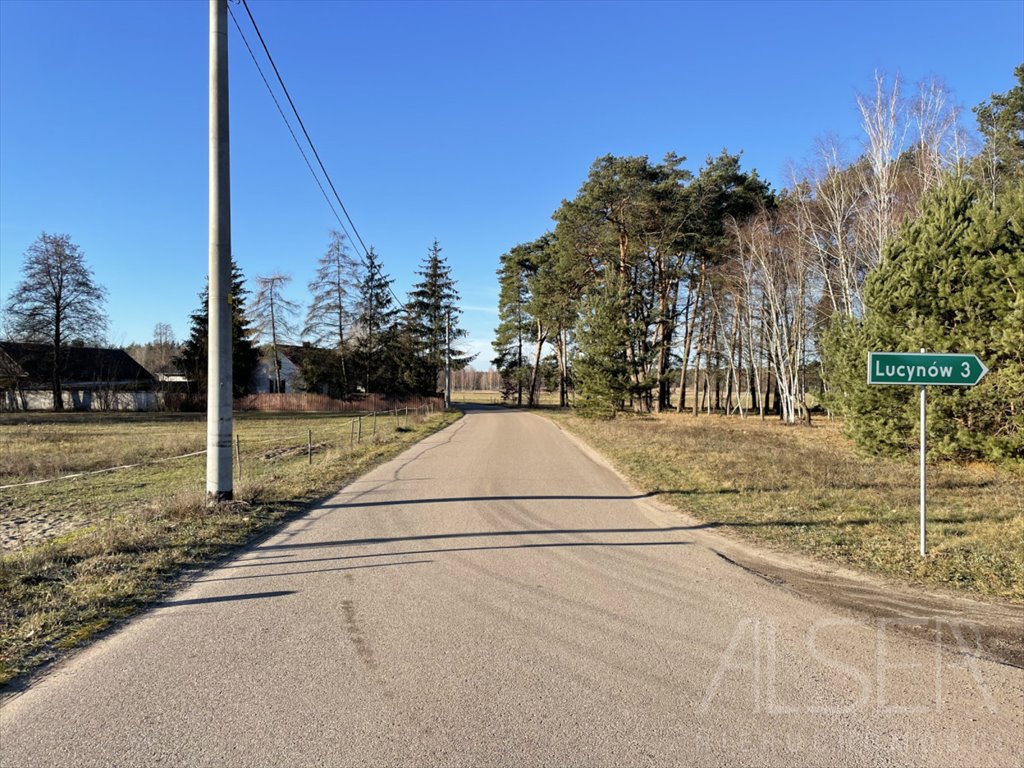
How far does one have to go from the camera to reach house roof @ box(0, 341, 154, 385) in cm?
5428

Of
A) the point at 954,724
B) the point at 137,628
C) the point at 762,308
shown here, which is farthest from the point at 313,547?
the point at 762,308

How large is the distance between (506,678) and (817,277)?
122 feet

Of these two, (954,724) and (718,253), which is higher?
(718,253)

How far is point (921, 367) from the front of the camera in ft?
23.5

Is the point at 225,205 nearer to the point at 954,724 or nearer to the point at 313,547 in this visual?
the point at 313,547

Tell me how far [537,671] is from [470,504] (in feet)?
19.8

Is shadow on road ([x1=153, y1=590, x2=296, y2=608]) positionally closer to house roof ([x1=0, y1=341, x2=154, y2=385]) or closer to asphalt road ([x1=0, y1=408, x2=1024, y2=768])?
asphalt road ([x1=0, y1=408, x2=1024, y2=768])

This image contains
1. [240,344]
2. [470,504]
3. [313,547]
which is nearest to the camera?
[313,547]

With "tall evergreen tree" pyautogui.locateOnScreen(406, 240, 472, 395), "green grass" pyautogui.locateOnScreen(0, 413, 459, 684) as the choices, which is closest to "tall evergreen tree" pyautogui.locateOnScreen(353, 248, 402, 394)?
"tall evergreen tree" pyautogui.locateOnScreen(406, 240, 472, 395)

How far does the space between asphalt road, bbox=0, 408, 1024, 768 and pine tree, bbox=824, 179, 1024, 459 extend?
9639 millimetres

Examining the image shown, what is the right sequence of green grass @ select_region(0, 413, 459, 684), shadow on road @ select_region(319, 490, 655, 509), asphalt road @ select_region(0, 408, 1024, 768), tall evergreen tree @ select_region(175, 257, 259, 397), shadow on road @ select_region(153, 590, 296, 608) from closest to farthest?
1. asphalt road @ select_region(0, 408, 1024, 768)
2. green grass @ select_region(0, 413, 459, 684)
3. shadow on road @ select_region(153, 590, 296, 608)
4. shadow on road @ select_region(319, 490, 655, 509)
5. tall evergreen tree @ select_region(175, 257, 259, 397)

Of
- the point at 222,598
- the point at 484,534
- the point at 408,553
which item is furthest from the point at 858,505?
the point at 222,598

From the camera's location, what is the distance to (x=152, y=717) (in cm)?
327

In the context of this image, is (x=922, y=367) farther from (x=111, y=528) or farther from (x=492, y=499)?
(x=111, y=528)
